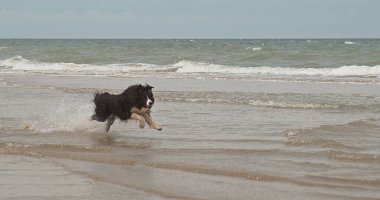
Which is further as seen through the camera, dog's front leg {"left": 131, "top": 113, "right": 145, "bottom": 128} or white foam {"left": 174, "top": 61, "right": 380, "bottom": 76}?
white foam {"left": 174, "top": 61, "right": 380, "bottom": 76}

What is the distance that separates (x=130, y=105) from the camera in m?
10.5

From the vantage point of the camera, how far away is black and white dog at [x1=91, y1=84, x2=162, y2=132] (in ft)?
34.1

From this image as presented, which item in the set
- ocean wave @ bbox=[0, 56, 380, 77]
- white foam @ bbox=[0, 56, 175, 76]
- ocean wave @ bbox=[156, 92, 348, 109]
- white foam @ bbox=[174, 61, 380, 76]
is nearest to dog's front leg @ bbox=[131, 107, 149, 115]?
ocean wave @ bbox=[156, 92, 348, 109]

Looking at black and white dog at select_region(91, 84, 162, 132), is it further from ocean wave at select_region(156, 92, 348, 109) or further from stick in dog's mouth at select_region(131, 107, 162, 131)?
ocean wave at select_region(156, 92, 348, 109)

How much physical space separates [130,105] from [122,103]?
0.54 feet

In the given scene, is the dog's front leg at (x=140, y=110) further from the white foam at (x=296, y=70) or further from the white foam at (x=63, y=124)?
the white foam at (x=296, y=70)

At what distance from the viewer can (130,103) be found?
A: 10461 millimetres

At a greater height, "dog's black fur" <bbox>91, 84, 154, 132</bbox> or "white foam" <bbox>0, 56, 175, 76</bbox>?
"dog's black fur" <bbox>91, 84, 154, 132</bbox>

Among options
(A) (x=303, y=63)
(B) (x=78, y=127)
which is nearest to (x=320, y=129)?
(B) (x=78, y=127)

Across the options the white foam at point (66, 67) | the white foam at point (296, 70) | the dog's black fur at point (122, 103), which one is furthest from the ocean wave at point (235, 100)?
the white foam at point (66, 67)

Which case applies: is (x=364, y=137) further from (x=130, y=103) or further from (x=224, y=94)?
(x=224, y=94)

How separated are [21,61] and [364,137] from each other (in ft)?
117

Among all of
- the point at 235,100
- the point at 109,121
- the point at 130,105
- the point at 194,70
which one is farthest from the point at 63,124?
the point at 194,70

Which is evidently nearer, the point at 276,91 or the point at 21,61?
the point at 276,91
